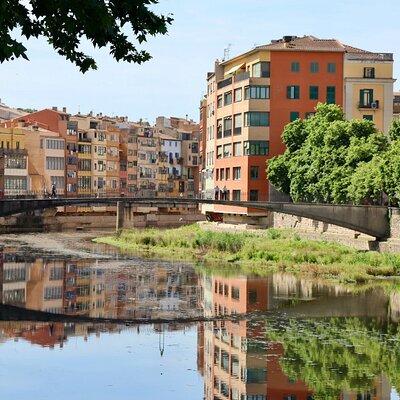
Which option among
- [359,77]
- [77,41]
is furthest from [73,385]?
[359,77]

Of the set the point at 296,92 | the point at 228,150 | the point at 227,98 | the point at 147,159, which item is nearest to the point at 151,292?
the point at 296,92

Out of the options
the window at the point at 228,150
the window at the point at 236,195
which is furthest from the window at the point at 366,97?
the window at the point at 236,195

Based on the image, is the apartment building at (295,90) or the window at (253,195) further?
the window at (253,195)

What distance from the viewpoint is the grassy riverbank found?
52219 mm

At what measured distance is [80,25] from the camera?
15.0 m

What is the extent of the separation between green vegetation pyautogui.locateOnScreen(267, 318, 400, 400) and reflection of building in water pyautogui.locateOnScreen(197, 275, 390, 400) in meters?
0.34

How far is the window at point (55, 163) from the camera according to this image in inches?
4902

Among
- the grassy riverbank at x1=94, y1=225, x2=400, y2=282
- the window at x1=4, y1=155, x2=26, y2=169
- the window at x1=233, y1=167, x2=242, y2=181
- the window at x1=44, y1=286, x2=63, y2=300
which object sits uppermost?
the window at x1=4, y1=155, x2=26, y2=169

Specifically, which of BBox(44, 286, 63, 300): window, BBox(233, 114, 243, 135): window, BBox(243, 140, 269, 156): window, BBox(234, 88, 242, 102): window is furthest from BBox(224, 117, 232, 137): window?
BBox(44, 286, 63, 300): window

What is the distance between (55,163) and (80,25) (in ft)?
368

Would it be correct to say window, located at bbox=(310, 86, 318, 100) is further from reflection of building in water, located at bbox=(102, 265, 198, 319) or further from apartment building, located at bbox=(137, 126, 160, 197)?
apartment building, located at bbox=(137, 126, 160, 197)

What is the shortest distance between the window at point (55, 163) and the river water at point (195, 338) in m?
73.6

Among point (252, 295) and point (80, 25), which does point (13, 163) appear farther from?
A: point (80, 25)

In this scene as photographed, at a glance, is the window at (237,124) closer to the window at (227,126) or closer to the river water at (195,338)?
the window at (227,126)
